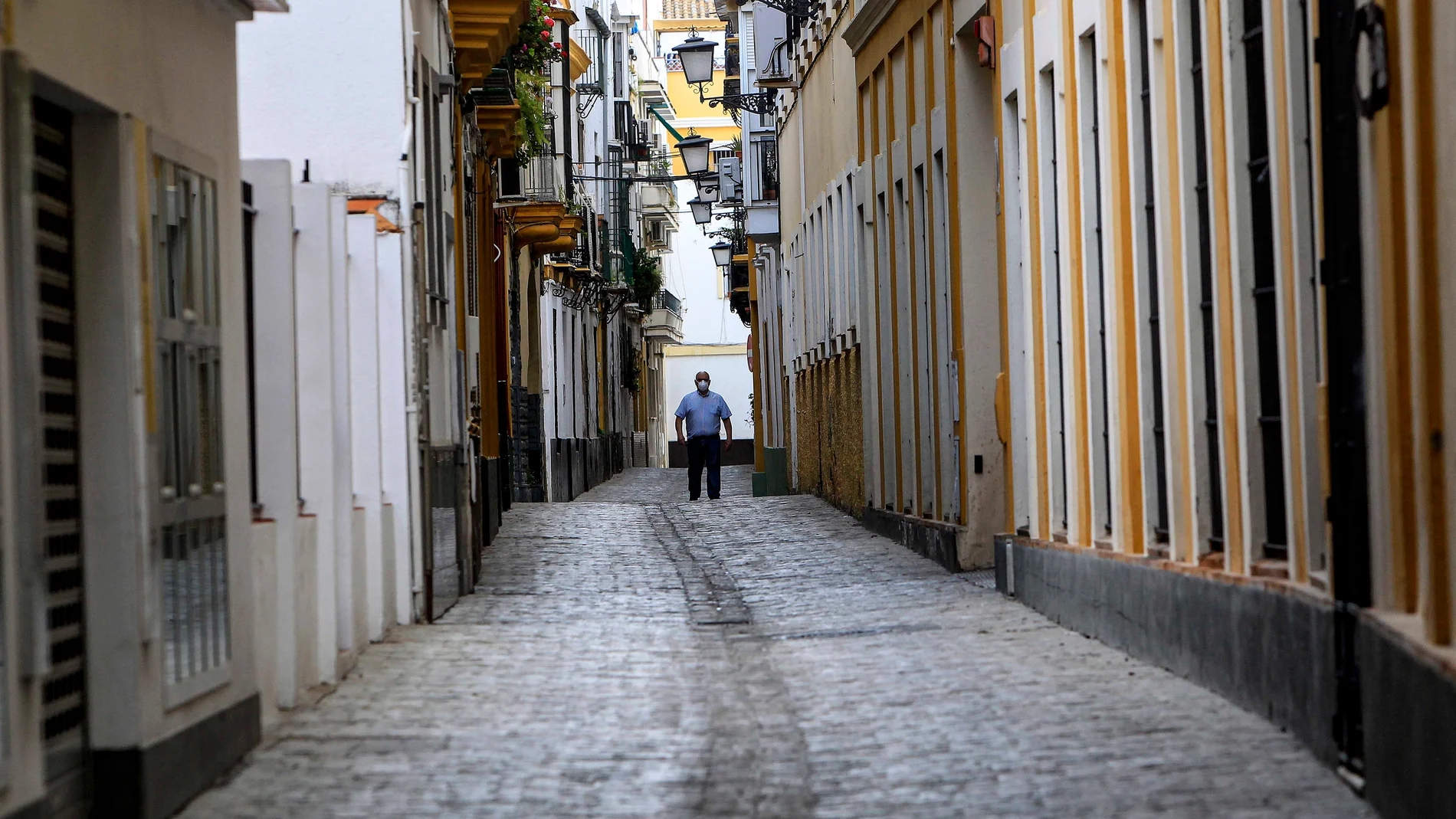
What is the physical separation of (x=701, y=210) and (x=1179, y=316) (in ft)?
125

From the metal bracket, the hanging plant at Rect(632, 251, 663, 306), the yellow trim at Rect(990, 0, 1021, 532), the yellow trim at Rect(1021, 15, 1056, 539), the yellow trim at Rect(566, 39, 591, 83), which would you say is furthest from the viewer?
the hanging plant at Rect(632, 251, 663, 306)

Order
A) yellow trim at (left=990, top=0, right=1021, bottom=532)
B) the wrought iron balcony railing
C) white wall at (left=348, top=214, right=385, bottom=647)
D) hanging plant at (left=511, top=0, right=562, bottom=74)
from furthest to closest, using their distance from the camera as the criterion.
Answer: the wrought iron balcony railing
hanging plant at (left=511, top=0, right=562, bottom=74)
yellow trim at (left=990, top=0, right=1021, bottom=532)
white wall at (left=348, top=214, right=385, bottom=647)

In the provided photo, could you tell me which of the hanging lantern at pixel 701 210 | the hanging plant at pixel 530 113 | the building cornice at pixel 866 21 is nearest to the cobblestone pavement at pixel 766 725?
the building cornice at pixel 866 21

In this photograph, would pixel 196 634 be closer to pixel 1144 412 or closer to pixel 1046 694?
pixel 1046 694

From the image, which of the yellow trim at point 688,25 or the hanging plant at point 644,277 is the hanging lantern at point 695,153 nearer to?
the hanging plant at point 644,277

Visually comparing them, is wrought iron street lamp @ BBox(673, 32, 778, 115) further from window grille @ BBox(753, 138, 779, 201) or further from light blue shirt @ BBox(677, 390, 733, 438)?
light blue shirt @ BBox(677, 390, 733, 438)

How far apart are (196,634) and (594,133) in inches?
1684

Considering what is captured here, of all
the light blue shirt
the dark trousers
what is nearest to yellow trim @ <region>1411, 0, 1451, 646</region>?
the light blue shirt

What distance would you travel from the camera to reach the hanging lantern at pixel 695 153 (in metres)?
38.5

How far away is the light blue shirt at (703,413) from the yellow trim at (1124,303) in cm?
1647

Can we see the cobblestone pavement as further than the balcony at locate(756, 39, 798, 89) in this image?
No

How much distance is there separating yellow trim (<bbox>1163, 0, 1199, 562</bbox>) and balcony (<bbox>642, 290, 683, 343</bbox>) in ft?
170

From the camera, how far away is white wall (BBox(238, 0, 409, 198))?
12.1m

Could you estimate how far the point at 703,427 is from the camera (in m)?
27.7
